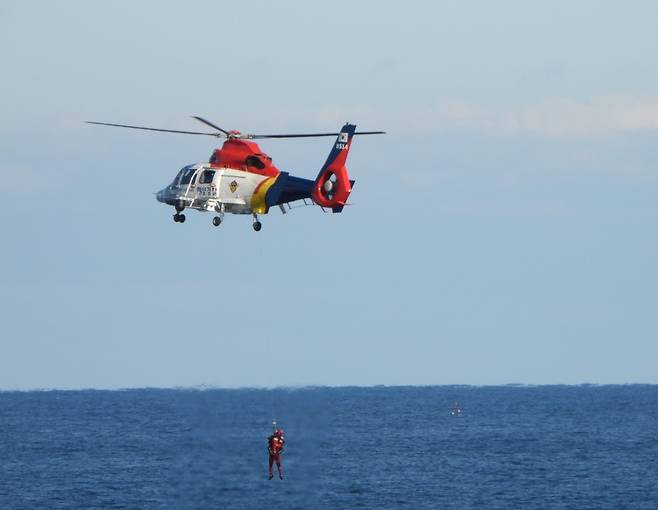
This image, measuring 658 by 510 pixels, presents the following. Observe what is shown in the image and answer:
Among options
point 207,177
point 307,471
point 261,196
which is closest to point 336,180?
point 261,196

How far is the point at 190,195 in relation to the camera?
64375mm

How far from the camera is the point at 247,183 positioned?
6344 centimetres

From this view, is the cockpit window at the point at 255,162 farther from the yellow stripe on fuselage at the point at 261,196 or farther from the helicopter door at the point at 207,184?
the helicopter door at the point at 207,184

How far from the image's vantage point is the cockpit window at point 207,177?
64250 mm

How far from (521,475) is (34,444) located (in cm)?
7903

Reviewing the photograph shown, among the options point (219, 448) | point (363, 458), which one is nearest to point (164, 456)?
point (219, 448)

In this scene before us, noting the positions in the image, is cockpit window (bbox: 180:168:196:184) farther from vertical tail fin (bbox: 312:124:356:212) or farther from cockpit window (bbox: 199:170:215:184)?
vertical tail fin (bbox: 312:124:356:212)

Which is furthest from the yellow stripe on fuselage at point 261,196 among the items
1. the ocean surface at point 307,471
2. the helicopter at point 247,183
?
the ocean surface at point 307,471

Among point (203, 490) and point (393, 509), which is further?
point (203, 490)

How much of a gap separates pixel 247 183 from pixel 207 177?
2.32 m

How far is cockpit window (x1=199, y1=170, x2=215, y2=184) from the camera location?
64.2 metres

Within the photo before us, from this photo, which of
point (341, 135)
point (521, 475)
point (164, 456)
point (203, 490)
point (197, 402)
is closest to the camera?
point (341, 135)

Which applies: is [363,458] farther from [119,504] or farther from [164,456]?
[119,504]

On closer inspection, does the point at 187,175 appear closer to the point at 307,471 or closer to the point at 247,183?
the point at 247,183
